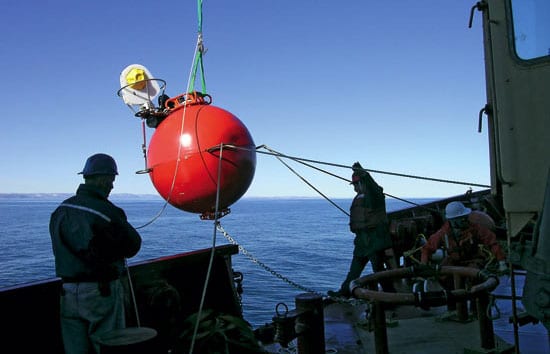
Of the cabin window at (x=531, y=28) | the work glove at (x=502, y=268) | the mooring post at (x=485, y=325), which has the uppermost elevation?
the cabin window at (x=531, y=28)


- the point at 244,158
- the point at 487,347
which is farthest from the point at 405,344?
the point at 244,158

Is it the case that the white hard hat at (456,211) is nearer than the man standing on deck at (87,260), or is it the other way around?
the man standing on deck at (87,260)

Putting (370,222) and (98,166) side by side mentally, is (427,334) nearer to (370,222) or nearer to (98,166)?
(370,222)

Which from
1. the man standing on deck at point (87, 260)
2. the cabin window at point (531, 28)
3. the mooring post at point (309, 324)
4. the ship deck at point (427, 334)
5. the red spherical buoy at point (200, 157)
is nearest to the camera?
the cabin window at point (531, 28)

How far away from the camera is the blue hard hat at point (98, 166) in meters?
3.81

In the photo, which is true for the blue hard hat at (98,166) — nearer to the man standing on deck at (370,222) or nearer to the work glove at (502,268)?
the man standing on deck at (370,222)

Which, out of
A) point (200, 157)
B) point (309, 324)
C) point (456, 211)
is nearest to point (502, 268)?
point (456, 211)

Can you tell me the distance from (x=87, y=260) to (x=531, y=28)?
364cm

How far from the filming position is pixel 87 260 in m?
3.54

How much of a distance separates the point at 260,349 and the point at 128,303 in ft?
4.58

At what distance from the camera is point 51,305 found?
389 cm

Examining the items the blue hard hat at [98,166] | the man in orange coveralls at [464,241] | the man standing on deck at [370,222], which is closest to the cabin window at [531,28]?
the blue hard hat at [98,166]

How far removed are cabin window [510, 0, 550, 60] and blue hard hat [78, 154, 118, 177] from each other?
3.31 metres

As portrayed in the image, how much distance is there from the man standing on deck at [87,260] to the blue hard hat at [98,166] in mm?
202
